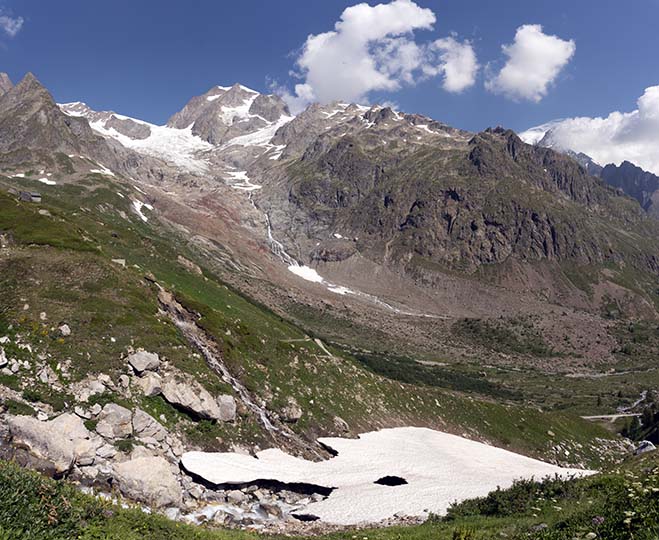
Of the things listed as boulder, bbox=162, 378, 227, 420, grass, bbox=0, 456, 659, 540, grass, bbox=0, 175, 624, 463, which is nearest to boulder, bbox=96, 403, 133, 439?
grass, bbox=0, 175, 624, 463

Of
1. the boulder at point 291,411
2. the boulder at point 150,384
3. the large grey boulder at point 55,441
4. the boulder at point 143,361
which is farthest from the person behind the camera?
the boulder at point 291,411

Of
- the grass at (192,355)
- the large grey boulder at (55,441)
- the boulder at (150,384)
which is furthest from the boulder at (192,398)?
the large grey boulder at (55,441)

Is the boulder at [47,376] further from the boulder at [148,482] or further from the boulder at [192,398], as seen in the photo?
the boulder at [148,482]

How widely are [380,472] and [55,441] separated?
946 inches

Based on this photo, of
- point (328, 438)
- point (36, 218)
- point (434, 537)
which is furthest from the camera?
point (36, 218)

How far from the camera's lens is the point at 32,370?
31.8 metres

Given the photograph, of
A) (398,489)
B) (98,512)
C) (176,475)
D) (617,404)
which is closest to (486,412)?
(398,489)

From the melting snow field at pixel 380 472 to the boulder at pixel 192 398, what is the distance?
13.1ft

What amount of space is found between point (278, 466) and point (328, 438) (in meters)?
12.3

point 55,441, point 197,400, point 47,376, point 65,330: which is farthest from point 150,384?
point 55,441

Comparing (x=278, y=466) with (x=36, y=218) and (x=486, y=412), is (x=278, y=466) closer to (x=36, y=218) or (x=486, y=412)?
(x=36, y=218)

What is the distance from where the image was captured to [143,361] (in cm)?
3688

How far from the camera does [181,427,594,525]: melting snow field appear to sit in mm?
30234

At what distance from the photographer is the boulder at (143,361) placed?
36.4 metres
